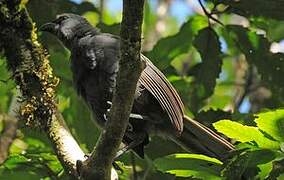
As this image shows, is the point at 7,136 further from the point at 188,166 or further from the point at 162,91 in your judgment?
the point at 188,166

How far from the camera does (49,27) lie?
4355 millimetres

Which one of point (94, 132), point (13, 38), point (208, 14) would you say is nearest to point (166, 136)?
point (94, 132)

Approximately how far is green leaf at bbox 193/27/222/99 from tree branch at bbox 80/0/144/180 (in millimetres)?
1516

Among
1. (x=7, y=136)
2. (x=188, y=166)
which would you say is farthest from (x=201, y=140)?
(x=7, y=136)

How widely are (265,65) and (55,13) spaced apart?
1.43 meters

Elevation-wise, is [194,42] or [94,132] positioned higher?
[194,42]

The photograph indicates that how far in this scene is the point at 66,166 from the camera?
11.0 feet

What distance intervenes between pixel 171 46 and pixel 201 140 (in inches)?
30.7

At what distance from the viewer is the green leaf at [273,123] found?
263cm

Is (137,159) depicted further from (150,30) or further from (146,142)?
(150,30)

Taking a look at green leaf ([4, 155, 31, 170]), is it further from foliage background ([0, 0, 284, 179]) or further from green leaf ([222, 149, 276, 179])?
green leaf ([222, 149, 276, 179])

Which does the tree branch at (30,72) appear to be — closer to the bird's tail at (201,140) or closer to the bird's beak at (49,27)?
the bird's beak at (49,27)

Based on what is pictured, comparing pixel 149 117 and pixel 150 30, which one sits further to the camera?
pixel 150 30

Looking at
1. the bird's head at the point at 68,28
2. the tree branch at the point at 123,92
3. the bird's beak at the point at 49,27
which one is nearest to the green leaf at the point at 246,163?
the tree branch at the point at 123,92
